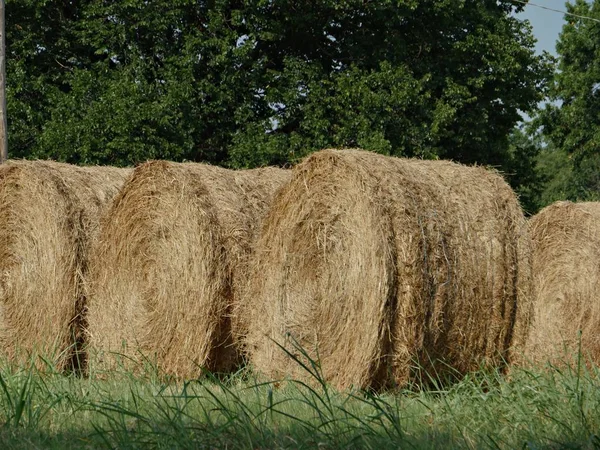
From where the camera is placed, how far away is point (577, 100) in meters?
35.8

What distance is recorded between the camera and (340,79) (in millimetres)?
21734

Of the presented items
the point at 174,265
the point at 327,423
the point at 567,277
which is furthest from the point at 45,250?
the point at 567,277

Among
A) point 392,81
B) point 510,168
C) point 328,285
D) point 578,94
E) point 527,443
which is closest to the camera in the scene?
point 527,443

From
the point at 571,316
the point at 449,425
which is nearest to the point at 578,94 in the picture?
the point at 571,316

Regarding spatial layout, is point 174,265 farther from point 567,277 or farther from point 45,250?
point 567,277

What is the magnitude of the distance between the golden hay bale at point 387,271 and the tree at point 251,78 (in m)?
11.8

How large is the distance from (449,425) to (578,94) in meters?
32.6

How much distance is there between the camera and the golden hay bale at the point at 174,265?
29.2ft

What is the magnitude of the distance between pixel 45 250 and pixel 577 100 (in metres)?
29.3

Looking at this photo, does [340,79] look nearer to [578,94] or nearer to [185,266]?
[185,266]

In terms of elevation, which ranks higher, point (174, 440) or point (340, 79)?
point (340, 79)

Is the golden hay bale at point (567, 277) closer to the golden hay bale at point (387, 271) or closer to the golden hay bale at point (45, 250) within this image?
the golden hay bale at point (387, 271)

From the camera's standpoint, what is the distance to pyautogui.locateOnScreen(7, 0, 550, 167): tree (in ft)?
68.6

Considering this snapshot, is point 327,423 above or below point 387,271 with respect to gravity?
below
